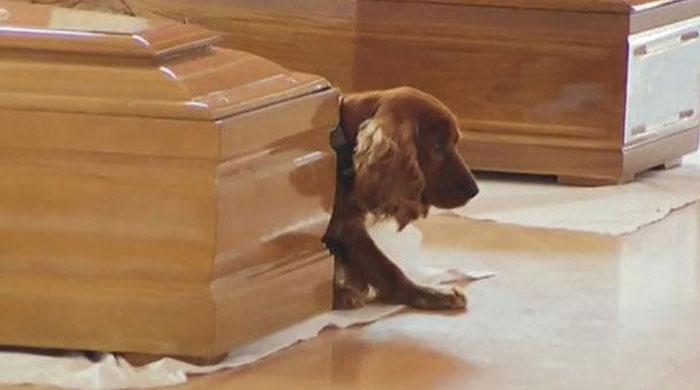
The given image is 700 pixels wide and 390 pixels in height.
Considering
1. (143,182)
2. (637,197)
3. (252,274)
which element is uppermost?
(143,182)

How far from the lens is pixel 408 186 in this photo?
325 centimetres

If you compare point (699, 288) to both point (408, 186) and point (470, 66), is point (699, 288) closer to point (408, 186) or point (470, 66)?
point (408, 186)

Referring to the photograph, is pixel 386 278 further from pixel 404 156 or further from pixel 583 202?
pixel 583 202

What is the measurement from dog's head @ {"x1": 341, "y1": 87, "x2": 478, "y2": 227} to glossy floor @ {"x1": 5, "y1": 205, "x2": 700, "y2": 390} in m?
0.21

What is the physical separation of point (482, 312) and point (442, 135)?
1.09ft

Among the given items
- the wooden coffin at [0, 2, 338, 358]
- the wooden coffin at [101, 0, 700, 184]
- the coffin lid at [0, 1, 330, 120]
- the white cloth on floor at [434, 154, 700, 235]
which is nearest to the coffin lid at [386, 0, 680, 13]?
the wooden coffin at [101, 0, 700, 184]

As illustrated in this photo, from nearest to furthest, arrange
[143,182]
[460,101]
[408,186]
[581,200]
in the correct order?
[143,182]
[408,186]
[581,200]
[460,101]

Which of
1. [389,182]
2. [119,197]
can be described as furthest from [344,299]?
[119,197]

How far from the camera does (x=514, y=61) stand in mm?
4785

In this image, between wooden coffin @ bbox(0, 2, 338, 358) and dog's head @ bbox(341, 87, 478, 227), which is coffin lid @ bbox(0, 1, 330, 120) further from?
dog's head @ bbox(341, 87, 478, 227)

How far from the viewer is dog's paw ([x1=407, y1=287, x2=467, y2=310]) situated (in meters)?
3.34

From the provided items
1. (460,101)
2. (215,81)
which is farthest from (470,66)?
(215,81)

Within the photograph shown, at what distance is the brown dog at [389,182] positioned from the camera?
10.6 feet

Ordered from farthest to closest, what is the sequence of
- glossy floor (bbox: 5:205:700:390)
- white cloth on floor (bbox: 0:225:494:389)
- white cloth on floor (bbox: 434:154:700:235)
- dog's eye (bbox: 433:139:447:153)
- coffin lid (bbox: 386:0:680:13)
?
coffin lid (bbox: 386:0:680:13) < white cloth on floor (bbox: 434:154:700:235) < dog's eye (bbox: 433:139:447:153) < glossy floor (bbox: 5:205:700:390) < white cloth on floor (bbox: 0:225:494:389)
